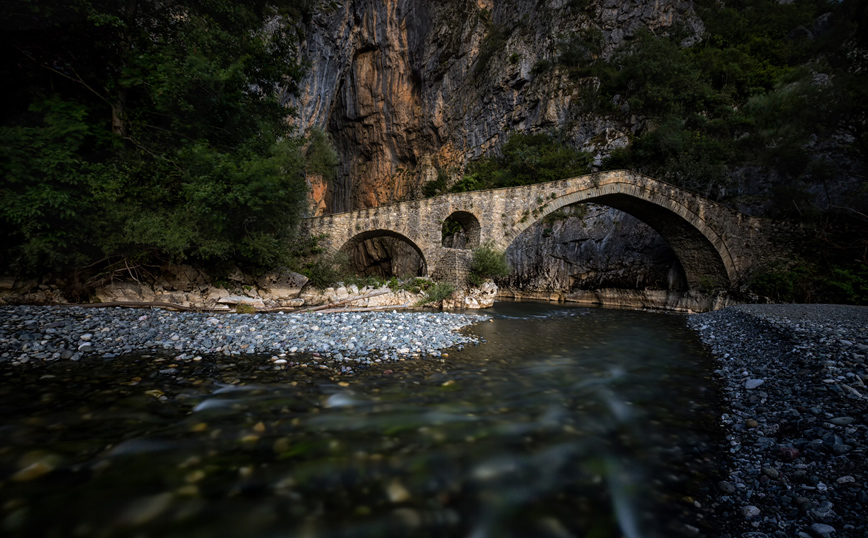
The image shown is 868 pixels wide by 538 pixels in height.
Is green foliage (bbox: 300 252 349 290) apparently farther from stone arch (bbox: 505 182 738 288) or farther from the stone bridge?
stone arch (bbox: 505 182 738 288)

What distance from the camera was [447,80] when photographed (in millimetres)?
32844

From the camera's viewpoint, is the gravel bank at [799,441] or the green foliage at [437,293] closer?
the gravel bank at [799,441]

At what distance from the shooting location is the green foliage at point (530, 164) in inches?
856

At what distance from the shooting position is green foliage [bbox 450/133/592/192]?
71.4 feet

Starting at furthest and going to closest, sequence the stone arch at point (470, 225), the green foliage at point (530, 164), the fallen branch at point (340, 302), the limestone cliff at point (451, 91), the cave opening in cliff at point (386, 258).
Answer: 1. the cave opening in cliff at point (386, 258)
2. the limestone cliff at point (451, 91)
3. the green foliage at point (530, 164)
4. the stone arch at point (470, 225)
5. the fallen branch at point (340, 302)

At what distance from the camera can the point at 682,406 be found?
3.29 meters

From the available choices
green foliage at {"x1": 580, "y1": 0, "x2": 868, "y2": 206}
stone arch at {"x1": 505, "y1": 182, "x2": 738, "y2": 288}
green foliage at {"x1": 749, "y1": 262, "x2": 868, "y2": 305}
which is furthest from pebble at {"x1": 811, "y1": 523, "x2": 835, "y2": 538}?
green foliage at {"x1": 580, "y1": 0, "x2": 868, "y2": 206}

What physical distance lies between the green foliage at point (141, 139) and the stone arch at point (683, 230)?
1153 centimetres

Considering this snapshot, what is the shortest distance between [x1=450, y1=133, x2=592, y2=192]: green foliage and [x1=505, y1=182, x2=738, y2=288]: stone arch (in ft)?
Answer: 16.4

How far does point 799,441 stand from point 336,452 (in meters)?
3.24

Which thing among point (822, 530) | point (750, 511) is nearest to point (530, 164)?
point (750, 511)

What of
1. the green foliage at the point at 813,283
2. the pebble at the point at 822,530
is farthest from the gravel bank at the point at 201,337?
the green foliage at the point at 813,283

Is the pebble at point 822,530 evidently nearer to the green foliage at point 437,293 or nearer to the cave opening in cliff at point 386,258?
the green foliage at point 437,293

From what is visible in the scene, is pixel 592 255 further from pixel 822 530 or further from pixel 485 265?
pixel 822 530
